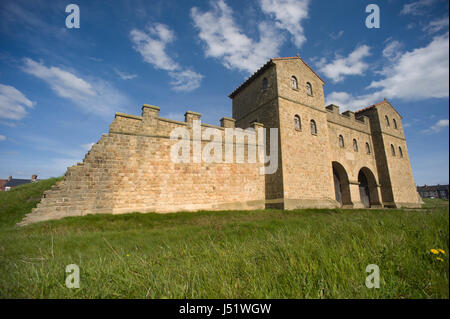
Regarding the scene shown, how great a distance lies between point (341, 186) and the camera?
1748 centimetres

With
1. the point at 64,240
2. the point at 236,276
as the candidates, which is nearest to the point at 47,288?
the point at 236,276

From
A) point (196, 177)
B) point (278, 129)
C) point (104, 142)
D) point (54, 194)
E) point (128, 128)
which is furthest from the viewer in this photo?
point (278, 129)

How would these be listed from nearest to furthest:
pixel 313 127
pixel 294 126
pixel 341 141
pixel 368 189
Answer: pixel 294 126 → pixel 313 127 → pixel 341 141 → pixel 368 189

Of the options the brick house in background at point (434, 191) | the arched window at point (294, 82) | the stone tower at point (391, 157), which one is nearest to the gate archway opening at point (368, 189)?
the stone tower at point (391, 157)

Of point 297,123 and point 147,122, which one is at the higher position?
point 297,123

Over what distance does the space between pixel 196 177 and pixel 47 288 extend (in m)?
9.92

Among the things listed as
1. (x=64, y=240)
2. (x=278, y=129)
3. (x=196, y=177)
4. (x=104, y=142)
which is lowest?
(x=64, y=240)

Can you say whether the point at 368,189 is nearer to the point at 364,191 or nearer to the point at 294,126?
the point at 364,191

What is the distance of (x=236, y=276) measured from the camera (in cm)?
212

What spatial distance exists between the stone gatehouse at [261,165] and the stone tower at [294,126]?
74mm

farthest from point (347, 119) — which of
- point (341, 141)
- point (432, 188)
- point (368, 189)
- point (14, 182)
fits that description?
point (14, 182)

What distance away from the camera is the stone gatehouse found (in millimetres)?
9492

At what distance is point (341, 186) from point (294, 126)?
7912mm

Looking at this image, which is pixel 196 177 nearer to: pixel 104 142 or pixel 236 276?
pixel 104 142
